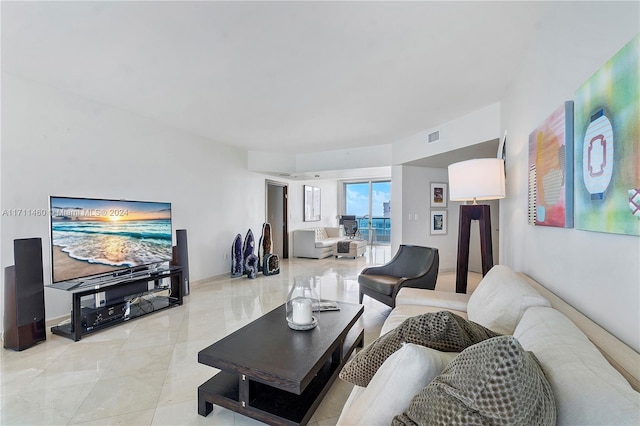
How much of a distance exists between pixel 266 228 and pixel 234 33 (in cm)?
410

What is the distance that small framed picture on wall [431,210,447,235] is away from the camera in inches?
223

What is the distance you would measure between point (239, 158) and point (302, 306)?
14.2ft

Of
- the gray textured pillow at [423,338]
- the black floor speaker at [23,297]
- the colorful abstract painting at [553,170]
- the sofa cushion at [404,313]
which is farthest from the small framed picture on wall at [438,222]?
the black floor speaker at [23,297]

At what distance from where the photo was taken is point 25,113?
2814 millimetres

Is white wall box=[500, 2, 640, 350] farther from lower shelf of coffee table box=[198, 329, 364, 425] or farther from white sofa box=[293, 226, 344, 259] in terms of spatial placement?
→ white sofa box=[293, 226, 344, 259]

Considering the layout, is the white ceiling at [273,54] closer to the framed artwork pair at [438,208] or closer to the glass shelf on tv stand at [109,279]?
the glass shelf on tv stand at [109,279]

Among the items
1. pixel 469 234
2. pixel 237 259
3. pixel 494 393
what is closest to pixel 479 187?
pixel 469 234

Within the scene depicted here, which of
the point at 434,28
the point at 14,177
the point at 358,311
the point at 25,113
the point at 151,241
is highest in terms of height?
the point at 434,28

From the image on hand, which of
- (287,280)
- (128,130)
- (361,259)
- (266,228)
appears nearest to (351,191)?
(361,259)

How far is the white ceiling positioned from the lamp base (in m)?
1.29

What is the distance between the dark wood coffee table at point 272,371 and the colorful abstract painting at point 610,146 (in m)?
1.43

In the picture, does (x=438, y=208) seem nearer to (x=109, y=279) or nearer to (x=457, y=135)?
(x=457, y=135)

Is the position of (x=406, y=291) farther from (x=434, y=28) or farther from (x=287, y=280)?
(x=287, y=280)

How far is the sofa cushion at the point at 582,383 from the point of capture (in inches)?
22.4
